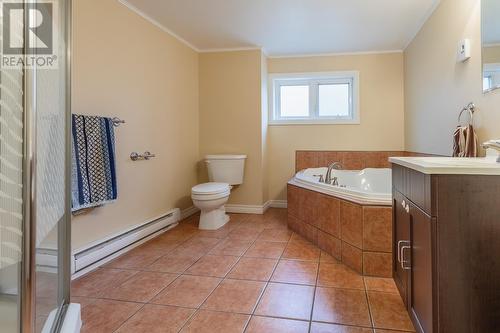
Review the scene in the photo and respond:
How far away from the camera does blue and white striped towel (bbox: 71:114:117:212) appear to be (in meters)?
2.07

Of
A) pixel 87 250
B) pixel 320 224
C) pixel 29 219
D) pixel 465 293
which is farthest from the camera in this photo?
pixel 320 224

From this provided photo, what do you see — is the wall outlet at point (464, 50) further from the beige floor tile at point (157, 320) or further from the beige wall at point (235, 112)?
the beige floor tile at point (157, 320)

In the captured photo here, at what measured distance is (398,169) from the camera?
1698 mm

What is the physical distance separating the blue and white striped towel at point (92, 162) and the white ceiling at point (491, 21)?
2469 millimetres

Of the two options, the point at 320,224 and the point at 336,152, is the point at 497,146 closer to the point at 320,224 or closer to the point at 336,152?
the point at 320,224

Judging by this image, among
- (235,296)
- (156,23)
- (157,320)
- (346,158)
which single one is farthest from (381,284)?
(156,23)

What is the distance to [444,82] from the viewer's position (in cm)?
254

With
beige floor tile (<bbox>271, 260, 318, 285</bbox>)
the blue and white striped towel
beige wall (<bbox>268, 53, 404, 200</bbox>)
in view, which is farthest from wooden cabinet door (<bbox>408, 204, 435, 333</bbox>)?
beige wall (<bbox>268, 53, 404, 200</bbox>)

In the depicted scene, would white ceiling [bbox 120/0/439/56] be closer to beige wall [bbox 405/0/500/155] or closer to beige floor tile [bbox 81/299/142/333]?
beige wall [bbox 405/0/500/155]

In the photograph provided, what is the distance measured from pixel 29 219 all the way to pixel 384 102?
12.8ft

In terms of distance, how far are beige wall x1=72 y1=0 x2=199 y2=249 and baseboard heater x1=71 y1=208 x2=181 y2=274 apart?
0.06 metres

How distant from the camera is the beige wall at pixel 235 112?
395cm

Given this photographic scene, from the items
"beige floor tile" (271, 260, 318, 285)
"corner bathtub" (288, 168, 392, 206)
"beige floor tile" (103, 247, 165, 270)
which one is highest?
"corner bathtub" (288, 168, 392, 206)

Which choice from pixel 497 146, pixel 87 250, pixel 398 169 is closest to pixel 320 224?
pixel 398 169
